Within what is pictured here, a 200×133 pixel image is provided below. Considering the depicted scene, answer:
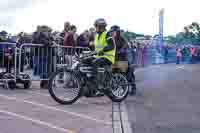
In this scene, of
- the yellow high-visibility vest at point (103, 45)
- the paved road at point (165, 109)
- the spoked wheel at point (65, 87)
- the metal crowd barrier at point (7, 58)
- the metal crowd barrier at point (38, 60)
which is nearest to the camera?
the paved road at point (165, 109)

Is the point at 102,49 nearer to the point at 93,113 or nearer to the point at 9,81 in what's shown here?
the point at 93,113

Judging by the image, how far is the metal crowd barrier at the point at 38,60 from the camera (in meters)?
12.3

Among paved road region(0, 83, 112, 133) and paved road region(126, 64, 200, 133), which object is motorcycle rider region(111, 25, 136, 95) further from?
paved road region(0, 83, 112, 133)

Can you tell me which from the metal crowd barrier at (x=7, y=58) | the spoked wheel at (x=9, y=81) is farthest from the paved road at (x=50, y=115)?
the metal crowd barrier at (x=7, y=58)

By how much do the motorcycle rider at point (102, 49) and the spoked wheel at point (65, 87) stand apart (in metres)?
0.50

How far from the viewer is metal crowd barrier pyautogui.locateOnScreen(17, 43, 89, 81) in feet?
40.4

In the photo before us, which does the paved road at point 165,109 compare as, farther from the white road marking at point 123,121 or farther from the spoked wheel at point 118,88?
the spoked wheel at point 118,88

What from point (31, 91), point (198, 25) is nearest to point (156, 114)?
point (31, 91)

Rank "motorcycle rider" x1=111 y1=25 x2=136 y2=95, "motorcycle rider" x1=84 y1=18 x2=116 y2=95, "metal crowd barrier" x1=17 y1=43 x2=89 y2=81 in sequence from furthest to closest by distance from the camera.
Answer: "metal crowd barrier" x1=17 y1=43 x2=89 y2=81
"motorcycle rider" x1=111 y1=25 x2=136 y2=95
"motorcycle rider" x1=84 y1=18 x2=116 y2=95

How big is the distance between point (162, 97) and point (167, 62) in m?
23.7

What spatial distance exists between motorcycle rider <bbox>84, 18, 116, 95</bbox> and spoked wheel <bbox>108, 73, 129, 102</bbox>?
0.39 m

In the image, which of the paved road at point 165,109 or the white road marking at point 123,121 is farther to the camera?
the paved road at point 165,109

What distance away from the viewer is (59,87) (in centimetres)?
927

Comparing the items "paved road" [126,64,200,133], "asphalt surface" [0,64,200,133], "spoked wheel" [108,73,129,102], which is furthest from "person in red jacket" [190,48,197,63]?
"spoked wheel" [108,73,129,102]
